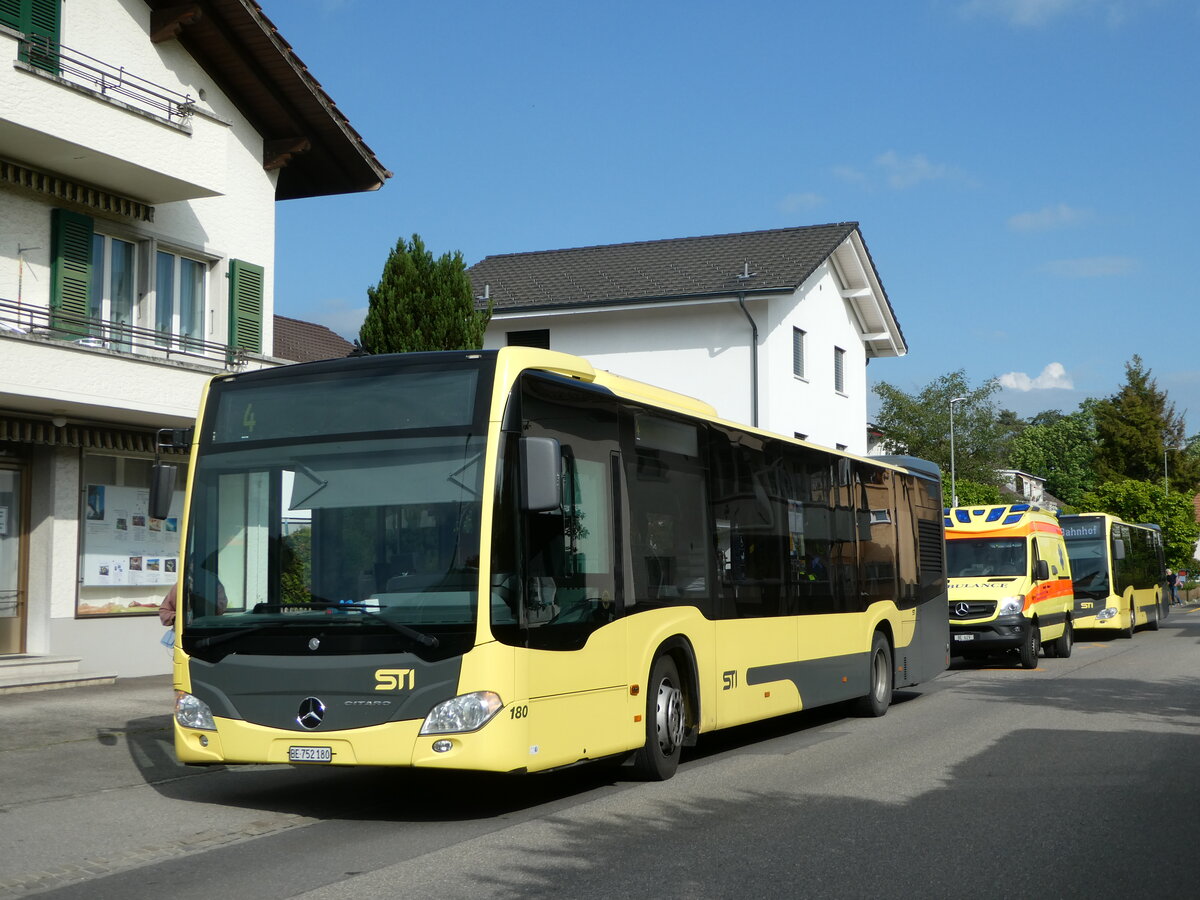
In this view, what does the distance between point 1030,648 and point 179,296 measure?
1408 centimetres

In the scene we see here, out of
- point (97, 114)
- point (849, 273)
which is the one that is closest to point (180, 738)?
point (97, 114)

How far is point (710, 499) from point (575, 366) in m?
2.33

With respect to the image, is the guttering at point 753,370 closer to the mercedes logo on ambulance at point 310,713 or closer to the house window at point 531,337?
the house window at point 531,337

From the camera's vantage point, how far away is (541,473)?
827 cm

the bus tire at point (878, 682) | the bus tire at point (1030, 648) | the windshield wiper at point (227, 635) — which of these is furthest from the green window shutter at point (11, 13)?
the bus tire at point (1030, 648)

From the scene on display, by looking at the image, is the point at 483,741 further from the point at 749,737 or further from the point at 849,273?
the point at 849,273

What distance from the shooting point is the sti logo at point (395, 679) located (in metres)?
8.24

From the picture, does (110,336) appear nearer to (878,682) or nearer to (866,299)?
(878,682)

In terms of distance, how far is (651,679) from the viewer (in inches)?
396

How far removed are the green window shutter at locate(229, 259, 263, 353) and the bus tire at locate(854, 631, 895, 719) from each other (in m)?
9.92

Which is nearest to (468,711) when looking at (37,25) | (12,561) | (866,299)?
(12,561)

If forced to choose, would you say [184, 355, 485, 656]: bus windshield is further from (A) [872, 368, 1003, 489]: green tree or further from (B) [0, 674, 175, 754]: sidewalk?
(A) [872, 368, 1003, 489]: green tree

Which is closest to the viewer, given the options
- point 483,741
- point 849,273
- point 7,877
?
point 7,877

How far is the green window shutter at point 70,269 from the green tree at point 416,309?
17.8ft
